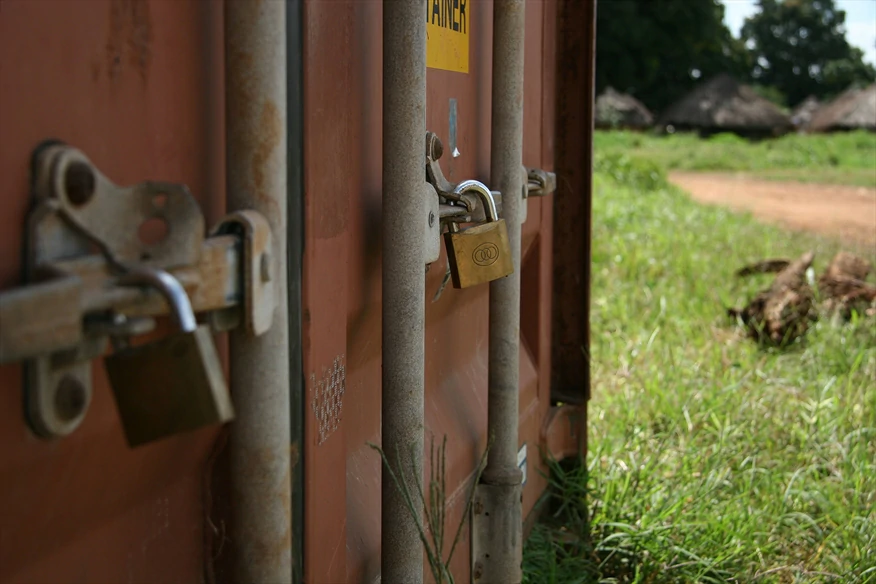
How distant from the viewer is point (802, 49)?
5500cm

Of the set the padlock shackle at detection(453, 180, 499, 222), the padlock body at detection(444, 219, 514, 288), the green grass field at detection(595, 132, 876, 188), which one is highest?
the green grass field at detection(595, 132, 876, 188)

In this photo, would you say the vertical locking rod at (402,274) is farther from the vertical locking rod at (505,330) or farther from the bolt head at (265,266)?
the vertical locking rod at (505,330)

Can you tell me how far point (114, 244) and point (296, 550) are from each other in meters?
0.41

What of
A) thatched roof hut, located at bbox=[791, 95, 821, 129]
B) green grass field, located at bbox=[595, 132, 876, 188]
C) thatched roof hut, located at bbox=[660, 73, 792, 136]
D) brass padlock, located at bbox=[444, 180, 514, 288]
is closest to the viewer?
brass padlock, located at bbox=[444, 180, 514, 288]

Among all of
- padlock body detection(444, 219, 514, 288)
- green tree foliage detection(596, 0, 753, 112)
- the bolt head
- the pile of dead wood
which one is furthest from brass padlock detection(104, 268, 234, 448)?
green tree foliage detection(596, 0, 753, 112)

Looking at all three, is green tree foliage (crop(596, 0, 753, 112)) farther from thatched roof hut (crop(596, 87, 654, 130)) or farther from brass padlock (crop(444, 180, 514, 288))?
brass padlock (crop(444, 180, 514, 288))

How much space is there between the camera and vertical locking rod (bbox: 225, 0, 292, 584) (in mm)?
783

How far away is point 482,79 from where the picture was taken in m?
1.64

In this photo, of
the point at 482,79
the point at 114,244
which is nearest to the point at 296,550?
the point at 114,244

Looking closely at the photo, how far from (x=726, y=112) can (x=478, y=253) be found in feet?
112

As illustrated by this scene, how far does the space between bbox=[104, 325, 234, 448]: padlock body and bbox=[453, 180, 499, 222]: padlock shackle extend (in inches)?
27.7

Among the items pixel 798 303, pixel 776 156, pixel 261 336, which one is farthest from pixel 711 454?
pixel 776 156

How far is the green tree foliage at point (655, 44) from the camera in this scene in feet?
121

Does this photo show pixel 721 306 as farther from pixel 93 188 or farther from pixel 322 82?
pixel 93 188
